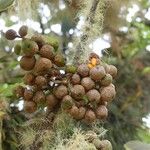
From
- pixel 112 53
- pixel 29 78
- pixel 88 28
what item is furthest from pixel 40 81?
pixel 112 53

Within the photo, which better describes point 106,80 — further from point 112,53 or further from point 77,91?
point 112,53

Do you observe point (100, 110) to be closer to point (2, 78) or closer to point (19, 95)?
point (19, 95)

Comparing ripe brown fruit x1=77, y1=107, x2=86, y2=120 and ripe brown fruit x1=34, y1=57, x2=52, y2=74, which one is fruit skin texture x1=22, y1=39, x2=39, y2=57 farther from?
ripe brown fruit x1=77, y1=107, x2=86, y2=120

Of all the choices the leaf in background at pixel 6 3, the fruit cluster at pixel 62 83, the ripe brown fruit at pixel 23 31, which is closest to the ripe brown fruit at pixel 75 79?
the fruit cluster at pixel 62 83

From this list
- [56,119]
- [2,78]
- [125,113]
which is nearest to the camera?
[56,119]

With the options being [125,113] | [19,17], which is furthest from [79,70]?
[125,113]

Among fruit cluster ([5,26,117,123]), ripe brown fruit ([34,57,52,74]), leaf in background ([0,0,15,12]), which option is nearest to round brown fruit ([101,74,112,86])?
fruit cluster ([5,26,117,123])
